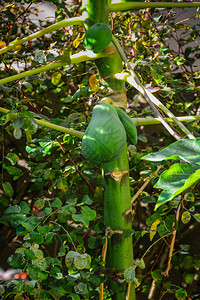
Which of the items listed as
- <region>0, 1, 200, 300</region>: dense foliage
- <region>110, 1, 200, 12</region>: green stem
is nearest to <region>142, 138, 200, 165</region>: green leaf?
<region>0, 1, 200, 300</region>: dense foliage

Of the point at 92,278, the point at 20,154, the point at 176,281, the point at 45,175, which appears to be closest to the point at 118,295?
the point at 92,278

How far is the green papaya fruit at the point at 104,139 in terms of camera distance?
0.57 meters

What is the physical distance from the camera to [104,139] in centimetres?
57

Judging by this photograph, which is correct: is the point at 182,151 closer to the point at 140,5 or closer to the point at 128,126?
the point at 128,126

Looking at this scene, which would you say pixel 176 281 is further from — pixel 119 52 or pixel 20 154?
pixel 119 52

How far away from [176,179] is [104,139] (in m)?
0.19

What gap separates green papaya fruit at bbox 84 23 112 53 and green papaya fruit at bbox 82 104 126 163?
141 millimetres

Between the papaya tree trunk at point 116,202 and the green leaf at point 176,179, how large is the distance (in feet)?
1.20

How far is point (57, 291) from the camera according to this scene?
757mm

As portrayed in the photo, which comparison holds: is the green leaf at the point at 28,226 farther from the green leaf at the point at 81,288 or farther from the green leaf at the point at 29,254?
the green leaf at the point at 81,288

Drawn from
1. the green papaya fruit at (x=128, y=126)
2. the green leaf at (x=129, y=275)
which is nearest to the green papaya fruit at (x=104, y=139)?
the green papaya fruit at (x=128, y=126)

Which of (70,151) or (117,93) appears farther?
(70,151)

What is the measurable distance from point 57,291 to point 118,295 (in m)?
0.16

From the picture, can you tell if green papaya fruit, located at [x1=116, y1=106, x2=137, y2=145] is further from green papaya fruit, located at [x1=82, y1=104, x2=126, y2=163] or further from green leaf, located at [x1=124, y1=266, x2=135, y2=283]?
green leaf, located at [x1=124, y1=266, x2=135, y2=283]
